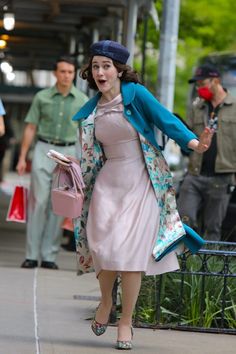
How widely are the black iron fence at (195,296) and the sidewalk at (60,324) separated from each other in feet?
0.42

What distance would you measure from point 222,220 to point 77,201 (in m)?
4.73

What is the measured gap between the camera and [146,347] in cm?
752

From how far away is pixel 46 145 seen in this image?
11.5 m

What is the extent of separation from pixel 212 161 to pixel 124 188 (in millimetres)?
4119

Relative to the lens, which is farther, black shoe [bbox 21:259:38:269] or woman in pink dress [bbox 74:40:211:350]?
black shoe [bbox 21:259:38:269]

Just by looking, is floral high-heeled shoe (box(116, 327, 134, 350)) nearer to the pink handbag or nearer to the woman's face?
the pink handbag

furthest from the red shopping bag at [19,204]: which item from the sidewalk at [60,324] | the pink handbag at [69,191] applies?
the pink handbag at [69,191]

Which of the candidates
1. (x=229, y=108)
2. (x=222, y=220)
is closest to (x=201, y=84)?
(x=229, y=108)

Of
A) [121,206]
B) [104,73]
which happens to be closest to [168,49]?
[104,73]

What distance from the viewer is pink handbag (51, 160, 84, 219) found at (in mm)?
7215

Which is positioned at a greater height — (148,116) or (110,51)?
(110,51)

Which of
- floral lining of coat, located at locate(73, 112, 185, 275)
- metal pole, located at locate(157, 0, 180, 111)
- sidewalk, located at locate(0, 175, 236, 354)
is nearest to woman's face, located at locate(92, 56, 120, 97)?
floral lining of coat, located at locate(73, 112, 185, 275)

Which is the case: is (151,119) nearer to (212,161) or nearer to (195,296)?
(195,296)

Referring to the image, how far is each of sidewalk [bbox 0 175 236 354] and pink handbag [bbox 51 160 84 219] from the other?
0.86 metres
